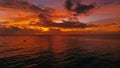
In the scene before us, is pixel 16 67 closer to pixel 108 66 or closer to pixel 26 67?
pixel 26 67

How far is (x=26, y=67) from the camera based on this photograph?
36.4m

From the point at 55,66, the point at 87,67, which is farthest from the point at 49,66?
the point at 87,67

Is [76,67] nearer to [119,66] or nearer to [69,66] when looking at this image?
[69,66]

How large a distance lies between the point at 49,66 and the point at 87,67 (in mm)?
9842

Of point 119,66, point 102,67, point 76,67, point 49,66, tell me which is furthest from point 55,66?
point 119,66

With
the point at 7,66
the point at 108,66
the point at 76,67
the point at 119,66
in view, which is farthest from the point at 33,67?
the point at 119,66

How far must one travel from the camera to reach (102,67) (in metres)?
36.4

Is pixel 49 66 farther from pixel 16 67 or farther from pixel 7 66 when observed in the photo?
pixel 7 66

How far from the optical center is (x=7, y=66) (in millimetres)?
37625

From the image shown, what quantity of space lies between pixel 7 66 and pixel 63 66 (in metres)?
14.6

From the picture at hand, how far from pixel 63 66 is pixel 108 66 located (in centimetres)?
1155

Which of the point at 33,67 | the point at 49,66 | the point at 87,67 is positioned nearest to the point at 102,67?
the point at 87,67

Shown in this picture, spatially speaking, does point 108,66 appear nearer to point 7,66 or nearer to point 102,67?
point 102,67

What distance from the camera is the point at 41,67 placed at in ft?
121
